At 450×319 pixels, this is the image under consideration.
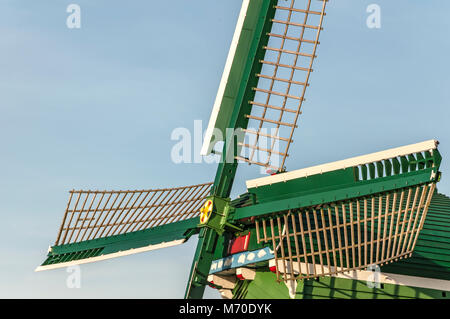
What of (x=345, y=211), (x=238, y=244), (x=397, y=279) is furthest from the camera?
(x=238, y=244)

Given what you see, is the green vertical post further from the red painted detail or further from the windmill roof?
the windmill roof

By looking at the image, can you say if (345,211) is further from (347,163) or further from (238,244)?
(238,244)

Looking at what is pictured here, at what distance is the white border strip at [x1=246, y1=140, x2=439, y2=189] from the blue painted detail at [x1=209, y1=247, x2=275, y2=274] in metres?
1.23

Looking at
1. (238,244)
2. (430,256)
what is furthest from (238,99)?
(430,256)

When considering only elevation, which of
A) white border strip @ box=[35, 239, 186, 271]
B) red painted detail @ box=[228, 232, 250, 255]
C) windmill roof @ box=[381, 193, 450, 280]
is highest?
windmill roof @ box=[381, 193, 450, 280]

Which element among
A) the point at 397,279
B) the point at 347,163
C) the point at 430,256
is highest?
the point at 347,163

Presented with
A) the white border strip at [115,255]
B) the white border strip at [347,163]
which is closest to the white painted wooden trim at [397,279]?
the white border strip at [347,163]

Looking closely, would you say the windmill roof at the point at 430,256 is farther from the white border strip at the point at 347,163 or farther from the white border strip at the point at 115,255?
the white border strip at the point at 115,255

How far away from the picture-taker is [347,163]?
43.9 feet

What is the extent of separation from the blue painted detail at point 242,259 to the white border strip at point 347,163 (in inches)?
48.3

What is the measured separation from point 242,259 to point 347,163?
2784 millimetres

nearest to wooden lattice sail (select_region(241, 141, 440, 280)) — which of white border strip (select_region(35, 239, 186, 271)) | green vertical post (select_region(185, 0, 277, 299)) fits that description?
green vertical post (select_region(185, 0, 277, 299))

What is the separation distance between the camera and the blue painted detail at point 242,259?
45.4 feet

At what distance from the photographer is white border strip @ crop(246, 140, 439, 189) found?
12602 mm
